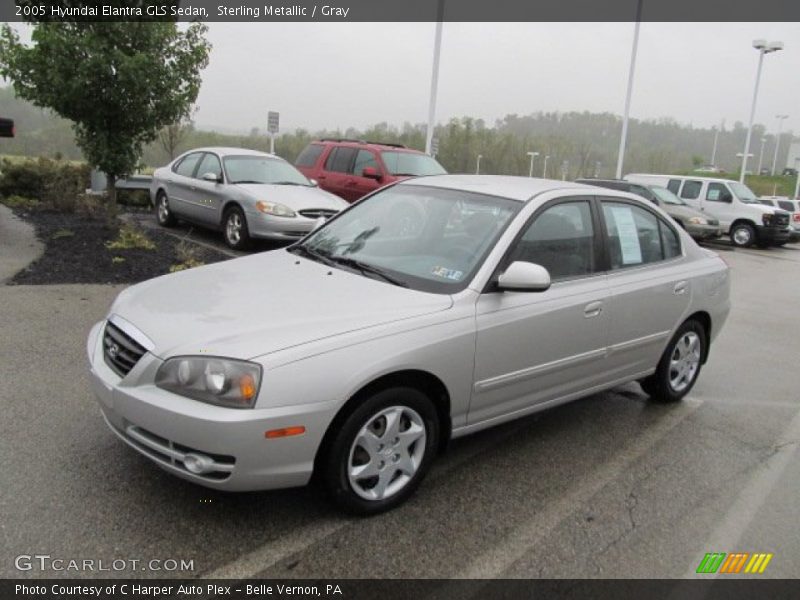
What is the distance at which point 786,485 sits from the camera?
154 inches

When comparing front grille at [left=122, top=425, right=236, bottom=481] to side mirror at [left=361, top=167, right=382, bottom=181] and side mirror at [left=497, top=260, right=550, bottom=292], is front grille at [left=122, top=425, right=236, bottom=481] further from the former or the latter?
side mirror at [left=361, top=167, right=382, bottom=181]

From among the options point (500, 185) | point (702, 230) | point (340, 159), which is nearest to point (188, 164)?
point (340, 159)

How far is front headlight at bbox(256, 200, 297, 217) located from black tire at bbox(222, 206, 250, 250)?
1.19 ft

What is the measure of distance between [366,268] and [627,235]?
193 centimetres

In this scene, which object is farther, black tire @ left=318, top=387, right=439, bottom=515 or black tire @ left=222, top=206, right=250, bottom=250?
black tire @ left=222, top=206, right=250, bottom=250

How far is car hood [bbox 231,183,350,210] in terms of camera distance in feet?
32.5

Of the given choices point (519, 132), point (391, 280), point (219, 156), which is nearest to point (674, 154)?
point (519, 132)

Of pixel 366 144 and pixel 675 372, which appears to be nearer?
pixel 675 372

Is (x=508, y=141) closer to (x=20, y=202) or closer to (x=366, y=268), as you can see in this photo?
(x=20, y=202)

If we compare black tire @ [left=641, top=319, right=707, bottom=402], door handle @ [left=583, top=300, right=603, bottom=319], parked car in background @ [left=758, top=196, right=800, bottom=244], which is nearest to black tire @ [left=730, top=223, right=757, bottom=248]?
parked car in background @ [left=758, top=196, right=800, bottom=244]

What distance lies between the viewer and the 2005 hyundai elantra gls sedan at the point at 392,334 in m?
2.82

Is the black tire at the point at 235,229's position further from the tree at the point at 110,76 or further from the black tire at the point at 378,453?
the black tire at the point at 378,453

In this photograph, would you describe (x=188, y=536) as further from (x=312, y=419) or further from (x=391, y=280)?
(x=391, y=280)

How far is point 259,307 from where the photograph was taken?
325cm
